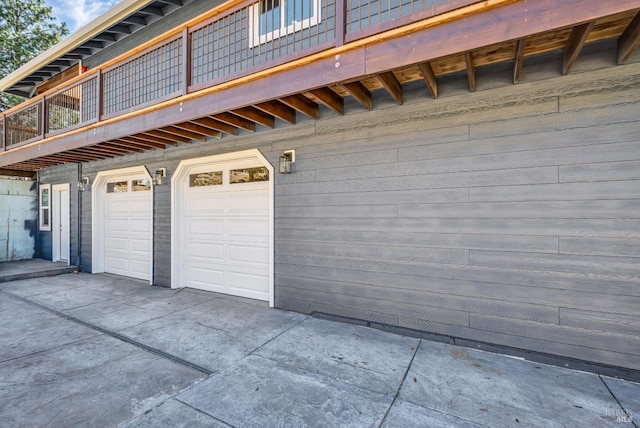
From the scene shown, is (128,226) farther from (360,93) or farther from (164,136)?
(360,93)

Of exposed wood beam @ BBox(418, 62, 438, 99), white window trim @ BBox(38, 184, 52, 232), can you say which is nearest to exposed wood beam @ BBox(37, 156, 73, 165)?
white window trim @ BBox(38, 184, 52, 232)

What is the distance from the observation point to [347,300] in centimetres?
366

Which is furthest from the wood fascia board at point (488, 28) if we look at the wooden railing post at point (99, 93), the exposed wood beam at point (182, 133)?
the wooden railing post at point (99, 93)

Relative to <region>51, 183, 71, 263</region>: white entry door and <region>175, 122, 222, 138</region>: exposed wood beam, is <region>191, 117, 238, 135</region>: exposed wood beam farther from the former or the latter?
<region>51, 183, 71, 263</region>: white entry door

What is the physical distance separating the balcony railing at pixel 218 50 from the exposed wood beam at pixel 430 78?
0.45 meters

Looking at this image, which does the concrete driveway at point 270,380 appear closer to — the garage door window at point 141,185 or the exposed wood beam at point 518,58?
the exposed wood beam at point 518,58

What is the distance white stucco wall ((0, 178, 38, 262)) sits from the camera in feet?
25.1

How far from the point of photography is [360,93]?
3.24 metres

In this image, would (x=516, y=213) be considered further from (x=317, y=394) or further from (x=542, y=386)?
(x=317, y=394)

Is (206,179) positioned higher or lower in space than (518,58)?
lower

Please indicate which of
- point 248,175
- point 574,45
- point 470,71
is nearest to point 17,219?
point 248,175

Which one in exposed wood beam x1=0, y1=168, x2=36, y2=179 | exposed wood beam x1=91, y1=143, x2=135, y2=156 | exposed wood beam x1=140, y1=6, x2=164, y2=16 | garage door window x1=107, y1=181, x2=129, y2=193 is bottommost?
garage door window x1=107, y1=181, x2=129, y2=193

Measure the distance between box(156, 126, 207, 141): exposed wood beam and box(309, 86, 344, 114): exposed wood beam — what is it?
7.88ft

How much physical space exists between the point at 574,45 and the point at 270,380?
3732 mm
